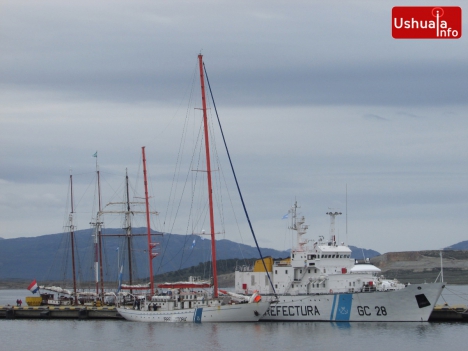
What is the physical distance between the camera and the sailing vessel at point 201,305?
7444 centimetres

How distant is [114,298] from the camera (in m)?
97.2

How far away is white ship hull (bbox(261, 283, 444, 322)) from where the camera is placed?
238 feet

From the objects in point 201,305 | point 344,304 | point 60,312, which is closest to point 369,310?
point 344,304

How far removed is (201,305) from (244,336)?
30.8 ft

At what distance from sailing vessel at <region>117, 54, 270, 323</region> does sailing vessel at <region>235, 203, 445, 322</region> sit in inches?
97.4

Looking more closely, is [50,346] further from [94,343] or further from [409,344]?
[409,344]

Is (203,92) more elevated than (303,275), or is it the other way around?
(203,92)

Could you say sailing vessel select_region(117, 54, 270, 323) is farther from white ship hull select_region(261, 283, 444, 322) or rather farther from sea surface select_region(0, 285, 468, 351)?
white ship hull select_region(261, 283, 444, 322)

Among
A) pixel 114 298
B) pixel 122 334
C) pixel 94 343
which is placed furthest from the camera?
pixel 114 298

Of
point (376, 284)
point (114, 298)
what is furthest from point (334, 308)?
point (114, 298)

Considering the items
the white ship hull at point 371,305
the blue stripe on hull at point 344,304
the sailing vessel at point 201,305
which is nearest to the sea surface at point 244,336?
the white ship hull at point 371,305

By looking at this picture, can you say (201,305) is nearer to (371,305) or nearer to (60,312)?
(371,305)

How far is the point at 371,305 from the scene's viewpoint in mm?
73375

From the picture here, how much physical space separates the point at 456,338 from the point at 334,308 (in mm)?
11738
